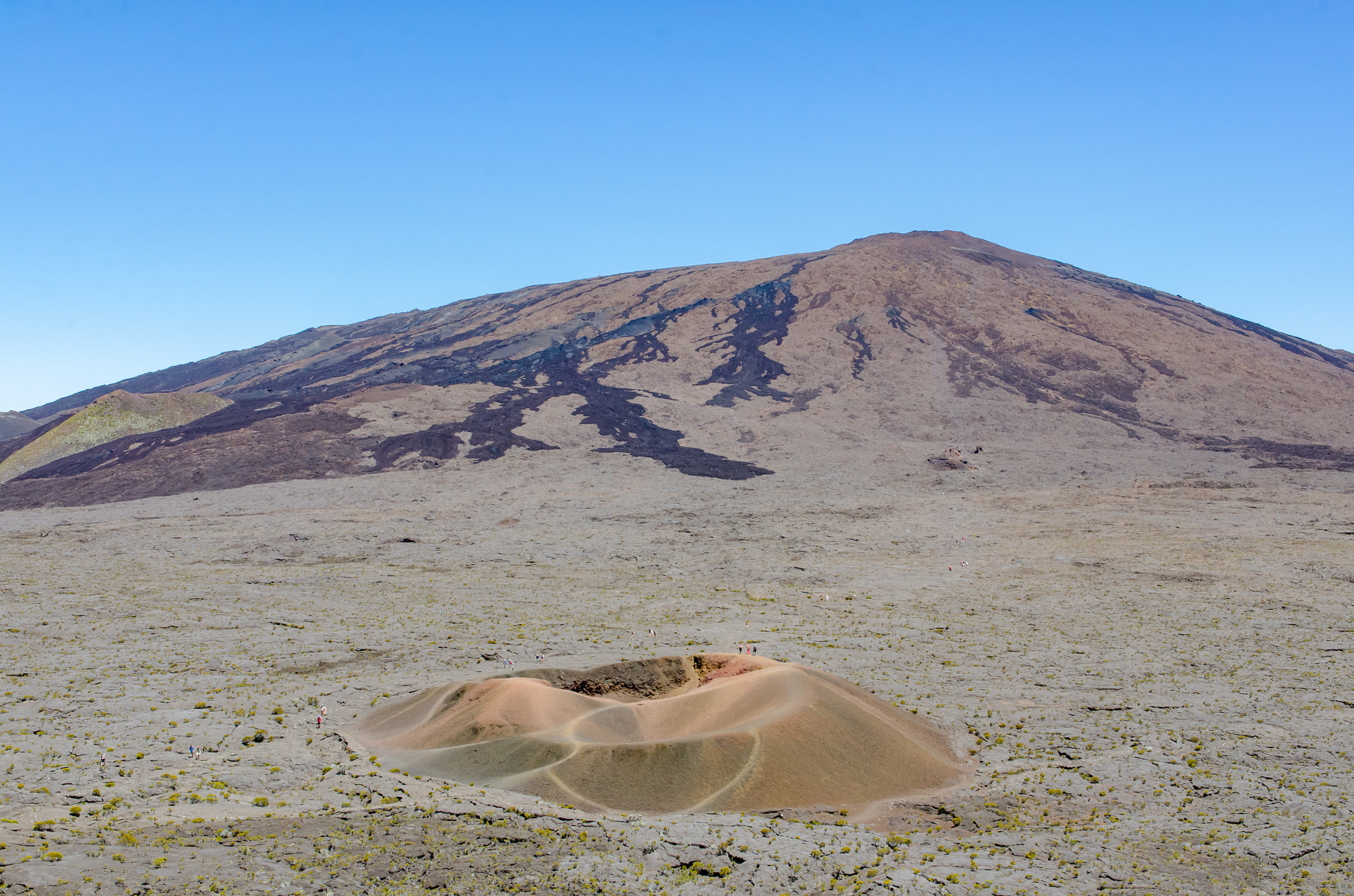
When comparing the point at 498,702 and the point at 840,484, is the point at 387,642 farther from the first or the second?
the point at 840,484

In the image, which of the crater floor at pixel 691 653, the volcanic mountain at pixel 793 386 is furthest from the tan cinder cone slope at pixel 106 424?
the crater floor at pixel 691 653

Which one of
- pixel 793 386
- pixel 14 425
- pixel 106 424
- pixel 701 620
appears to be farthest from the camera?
pixel 14 425

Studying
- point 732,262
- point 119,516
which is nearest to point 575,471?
point 119,516

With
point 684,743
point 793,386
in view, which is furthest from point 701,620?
Result: point 793,386

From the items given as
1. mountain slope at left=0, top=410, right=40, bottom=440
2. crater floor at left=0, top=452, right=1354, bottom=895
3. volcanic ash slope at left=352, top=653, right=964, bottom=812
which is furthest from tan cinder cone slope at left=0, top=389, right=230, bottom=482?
volcanic ash slope at left=352, top=653, right=964, bottom=812

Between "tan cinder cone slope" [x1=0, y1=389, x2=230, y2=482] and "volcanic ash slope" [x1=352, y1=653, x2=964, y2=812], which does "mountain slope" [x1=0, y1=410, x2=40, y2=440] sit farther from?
"volcanic ash slope" [x1=352, y1=653, x2=964, y2=812]

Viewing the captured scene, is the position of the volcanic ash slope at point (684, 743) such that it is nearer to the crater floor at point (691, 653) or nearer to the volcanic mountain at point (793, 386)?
the crater floor at point (691, 653)

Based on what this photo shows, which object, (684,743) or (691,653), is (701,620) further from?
(684,743)
